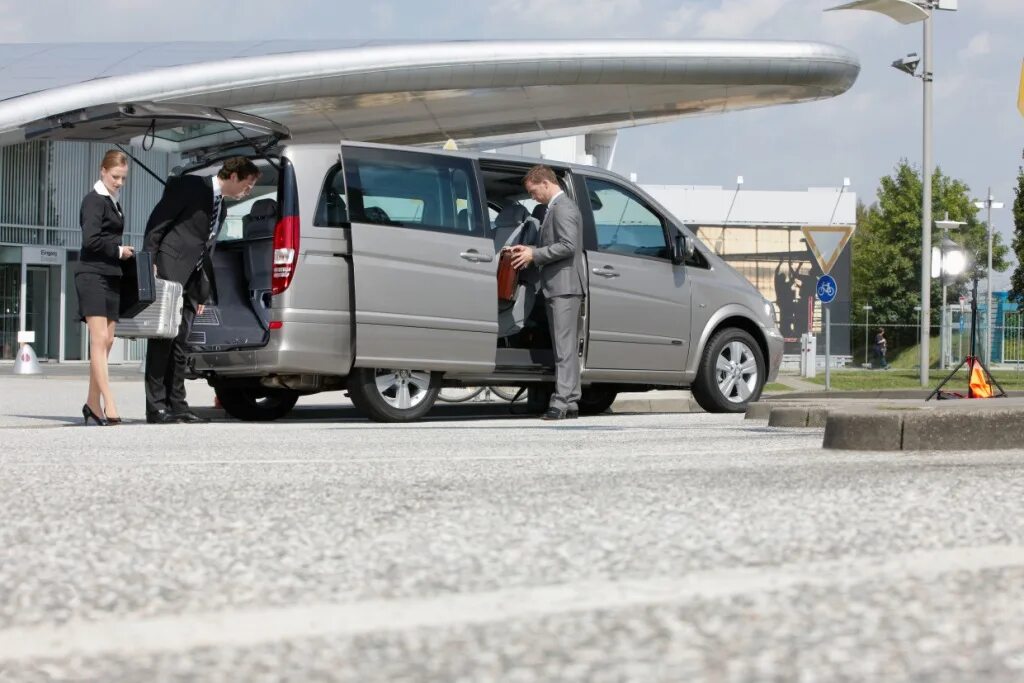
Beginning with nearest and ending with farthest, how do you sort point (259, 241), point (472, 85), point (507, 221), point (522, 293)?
point (259, 241)
point (522, 293)
point (507, 221)
point (472, 85)

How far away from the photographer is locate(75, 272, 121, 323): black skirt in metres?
9.41

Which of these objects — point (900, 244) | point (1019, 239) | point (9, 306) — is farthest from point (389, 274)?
point (900, 244)

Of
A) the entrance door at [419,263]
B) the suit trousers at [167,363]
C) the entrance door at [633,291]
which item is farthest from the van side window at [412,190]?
the suit trousers at [167,363]

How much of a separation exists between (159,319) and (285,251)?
3.08ft

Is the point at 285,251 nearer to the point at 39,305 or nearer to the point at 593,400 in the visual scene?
the point at 593,400

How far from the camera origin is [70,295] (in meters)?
34.2

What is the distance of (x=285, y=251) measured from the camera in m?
9.41

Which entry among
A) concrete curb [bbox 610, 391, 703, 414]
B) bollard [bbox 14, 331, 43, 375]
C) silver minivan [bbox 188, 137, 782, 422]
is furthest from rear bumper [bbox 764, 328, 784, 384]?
bollard [bbox 14, 331, 43, 375]

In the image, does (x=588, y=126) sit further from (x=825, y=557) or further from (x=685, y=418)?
(x=825, y=557)

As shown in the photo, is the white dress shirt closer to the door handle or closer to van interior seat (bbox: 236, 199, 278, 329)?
van interior seat (bbox: 236, 199, 278, 329)

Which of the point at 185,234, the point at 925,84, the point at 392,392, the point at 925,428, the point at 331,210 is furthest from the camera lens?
the point at 925,84

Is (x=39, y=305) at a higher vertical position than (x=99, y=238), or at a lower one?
lower

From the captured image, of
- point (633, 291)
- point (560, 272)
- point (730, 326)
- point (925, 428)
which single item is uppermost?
point (560, 272)

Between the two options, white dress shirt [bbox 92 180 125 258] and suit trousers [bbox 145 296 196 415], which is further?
suit trousers [bbox 145 296 196 415]
